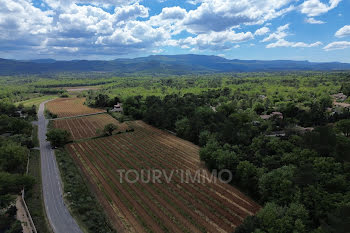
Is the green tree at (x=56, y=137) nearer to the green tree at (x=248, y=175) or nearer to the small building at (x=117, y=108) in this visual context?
the green tree at (x=248, y=175)

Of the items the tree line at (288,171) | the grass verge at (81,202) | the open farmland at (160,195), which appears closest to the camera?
the tree line at (288,171)

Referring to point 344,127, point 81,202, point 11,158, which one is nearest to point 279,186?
point 81,202

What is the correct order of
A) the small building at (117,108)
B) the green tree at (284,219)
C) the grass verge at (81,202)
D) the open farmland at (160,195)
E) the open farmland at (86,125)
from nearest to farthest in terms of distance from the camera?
the green tree at (284,219), the grass verge at (81,202), the open farmland at (160,195), the open farmland at (86,125), the small building at (117,108)

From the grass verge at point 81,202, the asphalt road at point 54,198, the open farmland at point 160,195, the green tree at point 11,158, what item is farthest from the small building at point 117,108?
the green tree at point 11,158

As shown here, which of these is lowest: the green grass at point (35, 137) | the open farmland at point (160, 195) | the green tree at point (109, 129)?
the open farmland at point (160, 195)

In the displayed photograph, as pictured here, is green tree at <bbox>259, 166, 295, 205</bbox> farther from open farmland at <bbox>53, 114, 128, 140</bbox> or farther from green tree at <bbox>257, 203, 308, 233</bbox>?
open farmland at <bbox>53, 114, 128, 140</bbox>

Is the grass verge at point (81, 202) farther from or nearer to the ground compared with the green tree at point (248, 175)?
nearer to the ground

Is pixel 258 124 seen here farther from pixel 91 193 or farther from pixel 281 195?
pixel 91 193
